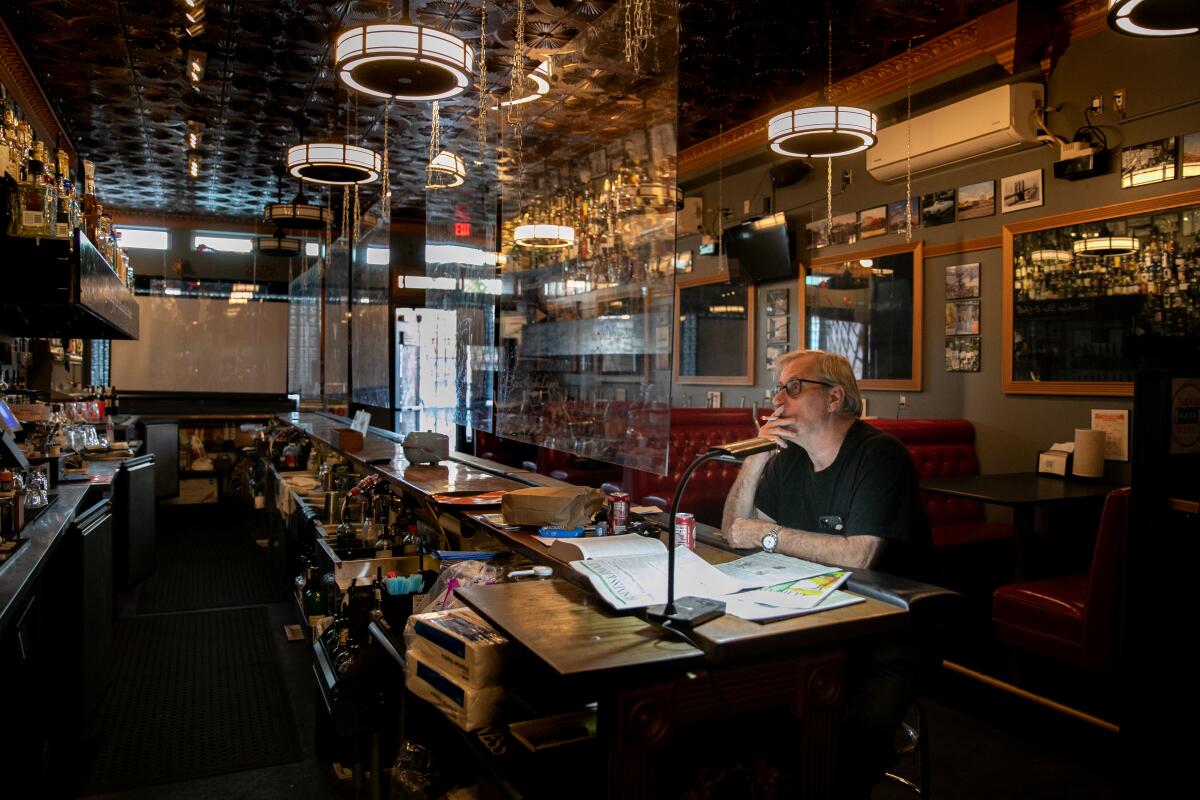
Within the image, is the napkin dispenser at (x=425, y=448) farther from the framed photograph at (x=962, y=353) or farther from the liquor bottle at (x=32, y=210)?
the framed photograph at (x=962, y=353)

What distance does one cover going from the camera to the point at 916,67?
20.8ft

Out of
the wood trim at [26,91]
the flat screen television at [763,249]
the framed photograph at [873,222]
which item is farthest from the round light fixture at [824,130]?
the wood trim at [26,91]

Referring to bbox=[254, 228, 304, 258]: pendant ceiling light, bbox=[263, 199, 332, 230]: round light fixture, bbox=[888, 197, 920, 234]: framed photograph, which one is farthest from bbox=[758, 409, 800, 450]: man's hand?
bbox=[254, 228, 304, 258]: pendant ceiling light

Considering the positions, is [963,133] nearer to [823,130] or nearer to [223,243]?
[823,130]

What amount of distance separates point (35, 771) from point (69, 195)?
9.97ft

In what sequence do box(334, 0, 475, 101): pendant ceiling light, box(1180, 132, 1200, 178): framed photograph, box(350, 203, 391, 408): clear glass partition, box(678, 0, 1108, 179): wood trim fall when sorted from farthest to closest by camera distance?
box(350, 203, 391, 408): clear glass partition < box(678, 0, 1108, 179): wood trim < box(1180, 132, 1200, 178): framed photograph < box(334, 0, 475, 101): pendant ceiling light

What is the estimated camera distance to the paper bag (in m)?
2.45

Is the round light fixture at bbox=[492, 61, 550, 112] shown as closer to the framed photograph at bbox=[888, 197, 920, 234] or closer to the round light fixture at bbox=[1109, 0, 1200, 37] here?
the round light fixture at bbox=[1109, 0, 1200, 37]

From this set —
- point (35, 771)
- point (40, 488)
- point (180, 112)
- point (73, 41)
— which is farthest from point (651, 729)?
point (180, 112)

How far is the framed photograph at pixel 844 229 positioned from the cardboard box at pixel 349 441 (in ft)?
14.8

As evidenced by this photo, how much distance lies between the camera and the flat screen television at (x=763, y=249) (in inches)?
302

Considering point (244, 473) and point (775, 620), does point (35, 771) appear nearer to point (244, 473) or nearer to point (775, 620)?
point (775, 620)

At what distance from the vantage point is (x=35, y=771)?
2736 mm

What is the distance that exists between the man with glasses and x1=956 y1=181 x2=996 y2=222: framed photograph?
13.2 feet
